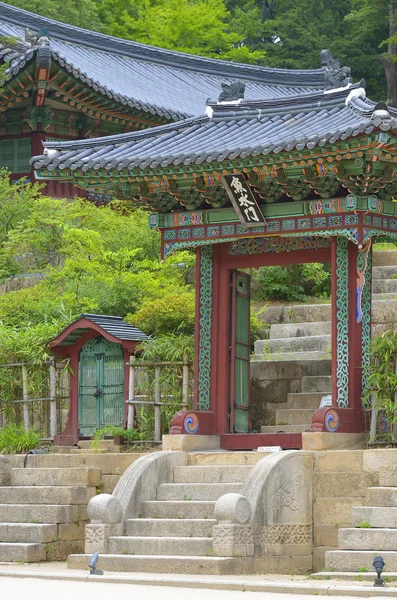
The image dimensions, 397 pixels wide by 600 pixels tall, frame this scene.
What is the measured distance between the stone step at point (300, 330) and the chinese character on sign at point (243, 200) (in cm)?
471

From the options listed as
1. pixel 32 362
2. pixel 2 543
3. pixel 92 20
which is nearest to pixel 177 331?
pixel 32 362

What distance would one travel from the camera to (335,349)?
17.3m

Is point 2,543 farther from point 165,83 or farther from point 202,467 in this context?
point 165,83

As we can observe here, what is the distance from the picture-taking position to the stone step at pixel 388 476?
1544cm

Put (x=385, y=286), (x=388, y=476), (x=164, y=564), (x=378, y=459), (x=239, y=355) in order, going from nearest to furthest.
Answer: (x=164, y=564), (x=388, y=476), (x=378, y=459), (x=239, y=355), (x=385, y=286)

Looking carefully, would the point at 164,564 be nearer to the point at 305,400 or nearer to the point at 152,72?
the point at 305,400

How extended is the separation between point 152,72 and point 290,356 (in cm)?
1783

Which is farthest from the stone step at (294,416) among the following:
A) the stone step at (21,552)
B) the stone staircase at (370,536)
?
the stone step at (21,552)

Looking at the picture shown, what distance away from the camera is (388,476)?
50.8 feet

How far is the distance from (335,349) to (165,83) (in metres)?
20.5

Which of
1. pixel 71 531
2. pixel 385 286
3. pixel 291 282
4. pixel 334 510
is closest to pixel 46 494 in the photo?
pixel 71 531

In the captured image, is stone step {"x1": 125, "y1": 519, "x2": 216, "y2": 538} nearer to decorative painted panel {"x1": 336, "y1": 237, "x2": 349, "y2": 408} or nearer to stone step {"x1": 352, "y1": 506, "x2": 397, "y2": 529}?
stone step {"x1": 352, "y1": 506, "x2": 397, "y2": 529}

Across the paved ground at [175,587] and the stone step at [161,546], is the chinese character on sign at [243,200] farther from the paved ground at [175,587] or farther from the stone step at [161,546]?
the paved ground at [175,587]

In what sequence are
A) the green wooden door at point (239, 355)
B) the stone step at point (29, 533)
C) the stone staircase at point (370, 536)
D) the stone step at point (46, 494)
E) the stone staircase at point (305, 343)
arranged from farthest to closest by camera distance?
the stone staircase at point (305, 343)
the green wooden door at point (239, 355)
the stone step at point (46, 494)
the stone step at point (29, 533)
the stone staircase at point (370, 536)
